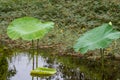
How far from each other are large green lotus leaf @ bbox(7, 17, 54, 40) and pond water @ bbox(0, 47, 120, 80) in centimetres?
74

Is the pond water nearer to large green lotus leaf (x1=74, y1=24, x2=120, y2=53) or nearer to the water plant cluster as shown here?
large green lotus leaf (x1=74, y1=24, x2=120, y2=53)

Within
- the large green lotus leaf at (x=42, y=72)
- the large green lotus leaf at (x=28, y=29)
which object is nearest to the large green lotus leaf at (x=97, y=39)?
the large green lotus leaf at (x=28, y=29)

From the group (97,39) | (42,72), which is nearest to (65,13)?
(42,72)

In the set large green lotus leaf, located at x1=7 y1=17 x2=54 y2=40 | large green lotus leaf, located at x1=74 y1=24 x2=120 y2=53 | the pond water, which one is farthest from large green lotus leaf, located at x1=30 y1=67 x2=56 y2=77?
large green lotus leaf, located at x1=74 y1=24 x2=120 y2=53

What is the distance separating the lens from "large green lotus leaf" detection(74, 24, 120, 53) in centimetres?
643

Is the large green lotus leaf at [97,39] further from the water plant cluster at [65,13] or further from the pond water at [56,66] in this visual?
the water plant cluster at [65,13]

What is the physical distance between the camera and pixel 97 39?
21.9 ft

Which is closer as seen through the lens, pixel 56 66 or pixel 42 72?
pixel 42 72

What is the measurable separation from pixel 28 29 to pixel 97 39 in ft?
6.13

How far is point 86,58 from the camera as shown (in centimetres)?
921

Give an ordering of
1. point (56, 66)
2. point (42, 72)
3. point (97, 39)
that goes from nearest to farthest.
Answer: point (97, 39)
point (42, 72)
point (56, 66)

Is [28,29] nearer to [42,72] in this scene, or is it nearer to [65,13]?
[42,72]

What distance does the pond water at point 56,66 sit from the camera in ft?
25.8

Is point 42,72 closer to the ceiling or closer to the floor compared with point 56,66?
closer to the floor
